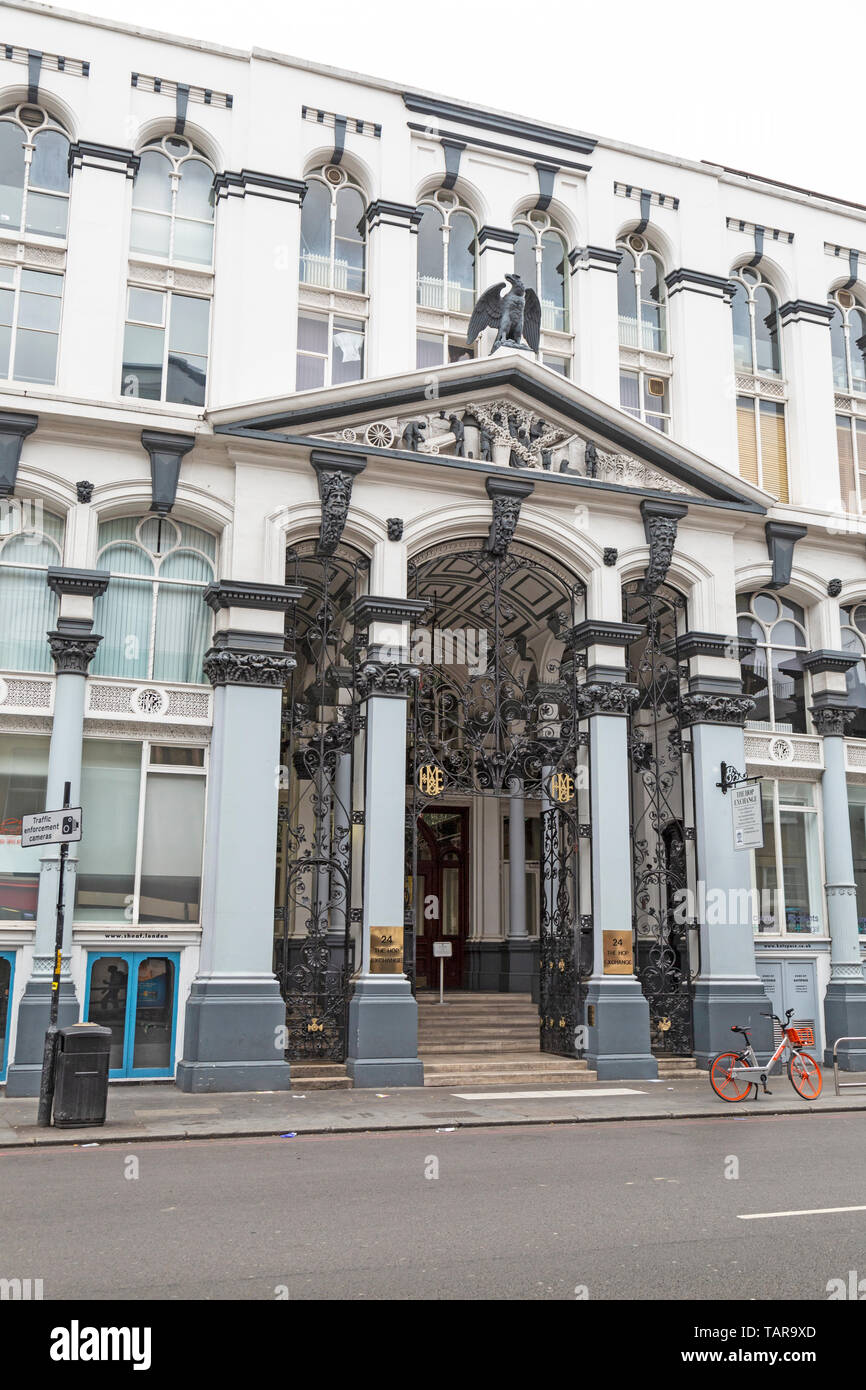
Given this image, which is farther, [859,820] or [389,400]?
[859,820]

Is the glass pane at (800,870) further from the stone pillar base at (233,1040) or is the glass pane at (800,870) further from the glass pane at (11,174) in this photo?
the glass pane at (11,174)

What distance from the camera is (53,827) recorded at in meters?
15.1

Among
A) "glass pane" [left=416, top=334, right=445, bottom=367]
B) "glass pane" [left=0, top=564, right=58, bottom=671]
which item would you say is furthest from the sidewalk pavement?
"glass pane" [left=416, top=334, right=445, bottom=367]

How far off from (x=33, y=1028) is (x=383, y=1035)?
5174mm

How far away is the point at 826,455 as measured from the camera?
2539cm

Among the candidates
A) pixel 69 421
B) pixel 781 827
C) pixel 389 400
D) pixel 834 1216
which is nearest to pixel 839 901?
pixel 781 827

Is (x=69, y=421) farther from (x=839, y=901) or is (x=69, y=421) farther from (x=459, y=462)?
(x=839, y=901)

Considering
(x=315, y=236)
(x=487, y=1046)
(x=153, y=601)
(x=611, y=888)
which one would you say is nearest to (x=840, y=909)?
(x=611, y=888)

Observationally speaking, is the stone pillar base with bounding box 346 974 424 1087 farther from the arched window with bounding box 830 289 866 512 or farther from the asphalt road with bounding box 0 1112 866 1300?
the arched window with bounding box 830 289 866 512

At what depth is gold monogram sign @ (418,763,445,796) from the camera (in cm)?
2031

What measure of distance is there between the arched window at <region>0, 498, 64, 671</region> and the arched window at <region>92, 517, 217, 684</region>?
2.67ft

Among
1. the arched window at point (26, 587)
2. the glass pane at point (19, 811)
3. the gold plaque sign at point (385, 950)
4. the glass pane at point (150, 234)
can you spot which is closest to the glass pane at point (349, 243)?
the glass pane at point (150, 234)
